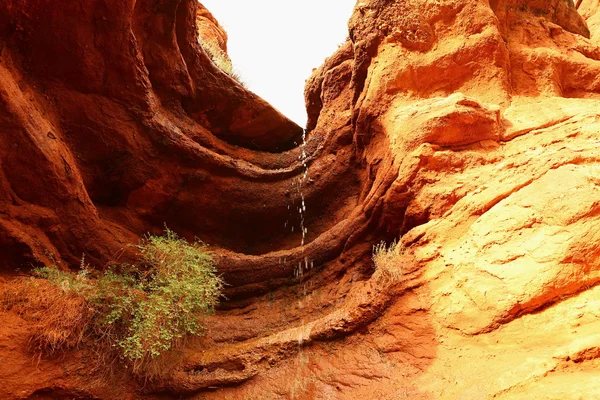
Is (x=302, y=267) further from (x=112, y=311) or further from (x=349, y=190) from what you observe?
(x=112, y=311)

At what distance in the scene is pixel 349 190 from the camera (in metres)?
8.03

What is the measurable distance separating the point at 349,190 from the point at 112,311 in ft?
15.0

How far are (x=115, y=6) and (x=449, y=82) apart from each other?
4915mm

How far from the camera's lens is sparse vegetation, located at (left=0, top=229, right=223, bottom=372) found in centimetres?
456

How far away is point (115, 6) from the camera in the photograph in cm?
639

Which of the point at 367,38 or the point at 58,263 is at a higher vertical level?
the point at 367,38

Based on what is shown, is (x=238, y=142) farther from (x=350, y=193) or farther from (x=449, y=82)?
(x=449, y=82)

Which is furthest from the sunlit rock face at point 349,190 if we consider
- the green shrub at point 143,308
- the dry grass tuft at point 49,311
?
the green shrub at point 143,308

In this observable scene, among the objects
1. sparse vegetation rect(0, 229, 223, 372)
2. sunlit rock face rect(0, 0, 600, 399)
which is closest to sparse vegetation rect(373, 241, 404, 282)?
sunlit rock face rect(0, 0, 600, 399)

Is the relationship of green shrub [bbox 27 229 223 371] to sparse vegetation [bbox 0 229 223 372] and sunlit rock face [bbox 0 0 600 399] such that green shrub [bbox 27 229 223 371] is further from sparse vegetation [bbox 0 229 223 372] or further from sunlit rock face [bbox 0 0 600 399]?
sunlit rock face [bbox 0 0 600 399]

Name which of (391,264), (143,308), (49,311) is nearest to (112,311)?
(143,308)

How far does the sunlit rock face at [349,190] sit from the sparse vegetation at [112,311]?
25 centimetres

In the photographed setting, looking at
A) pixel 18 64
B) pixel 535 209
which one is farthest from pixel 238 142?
pixel 535 209

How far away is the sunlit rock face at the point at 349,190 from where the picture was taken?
3.95 m
